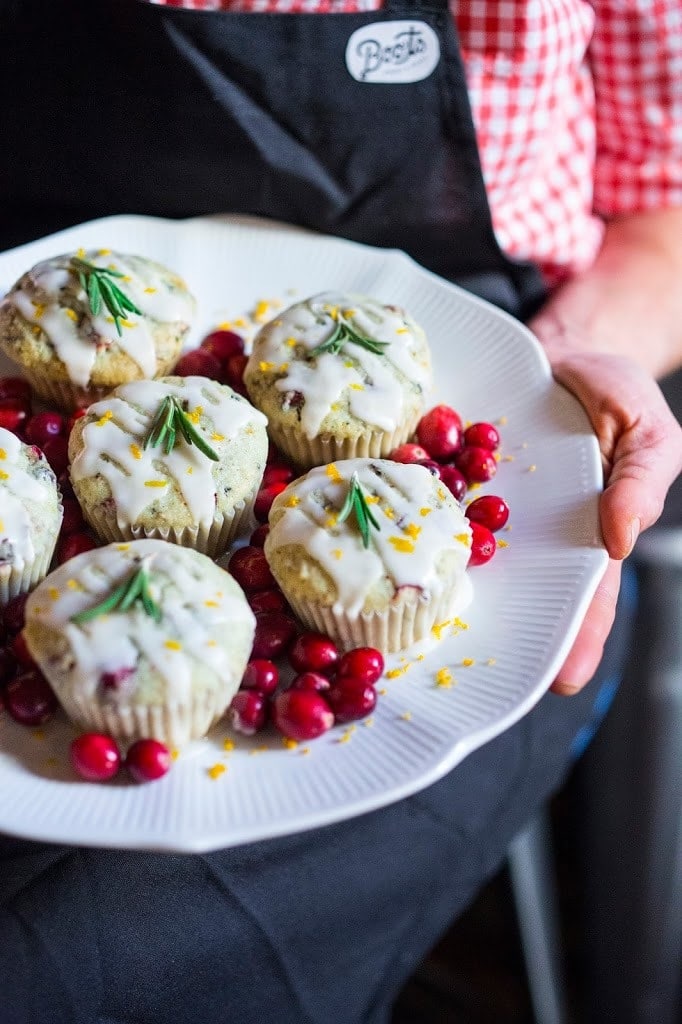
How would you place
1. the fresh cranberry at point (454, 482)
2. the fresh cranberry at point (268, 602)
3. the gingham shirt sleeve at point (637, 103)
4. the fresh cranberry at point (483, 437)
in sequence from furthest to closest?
the gingham shirt sleeve at point (637, 103) → the fresh cranberry at point (483, 437) → the fresh cranberry at point (454, 482) → the fresh cranberry at point (268, 602)

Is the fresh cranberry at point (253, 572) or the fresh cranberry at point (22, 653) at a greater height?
the fresh cranberry at point (22, 653)

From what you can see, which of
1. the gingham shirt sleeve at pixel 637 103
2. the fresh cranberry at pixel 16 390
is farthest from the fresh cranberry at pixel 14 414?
the gingham shirt sleeve at pixel 637 103

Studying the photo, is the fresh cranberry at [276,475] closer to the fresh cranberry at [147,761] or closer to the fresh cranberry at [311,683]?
the fresh cranberry at [311,683]

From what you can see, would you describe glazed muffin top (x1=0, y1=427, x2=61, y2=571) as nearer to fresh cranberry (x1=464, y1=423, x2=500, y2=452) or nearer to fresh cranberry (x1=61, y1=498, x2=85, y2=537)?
fresh cranberry (x1=61, y1=498, x2=85, y2=537)

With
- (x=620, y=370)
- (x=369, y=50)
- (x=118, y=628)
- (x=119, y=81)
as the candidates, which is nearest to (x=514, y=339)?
(x=620, y=370)

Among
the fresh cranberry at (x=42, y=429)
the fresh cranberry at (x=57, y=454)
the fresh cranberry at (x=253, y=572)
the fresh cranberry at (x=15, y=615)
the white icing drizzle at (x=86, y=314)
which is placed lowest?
the fresh cranberry at (x=253, y=572)

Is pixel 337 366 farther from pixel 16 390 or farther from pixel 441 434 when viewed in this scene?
pixel 16 390

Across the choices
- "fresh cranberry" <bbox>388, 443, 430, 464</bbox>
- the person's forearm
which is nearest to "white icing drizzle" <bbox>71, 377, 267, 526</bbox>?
"fresh cranberry" <bbox>388, 443, 430, 464</bbox>

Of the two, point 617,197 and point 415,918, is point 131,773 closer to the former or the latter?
point 415,918
